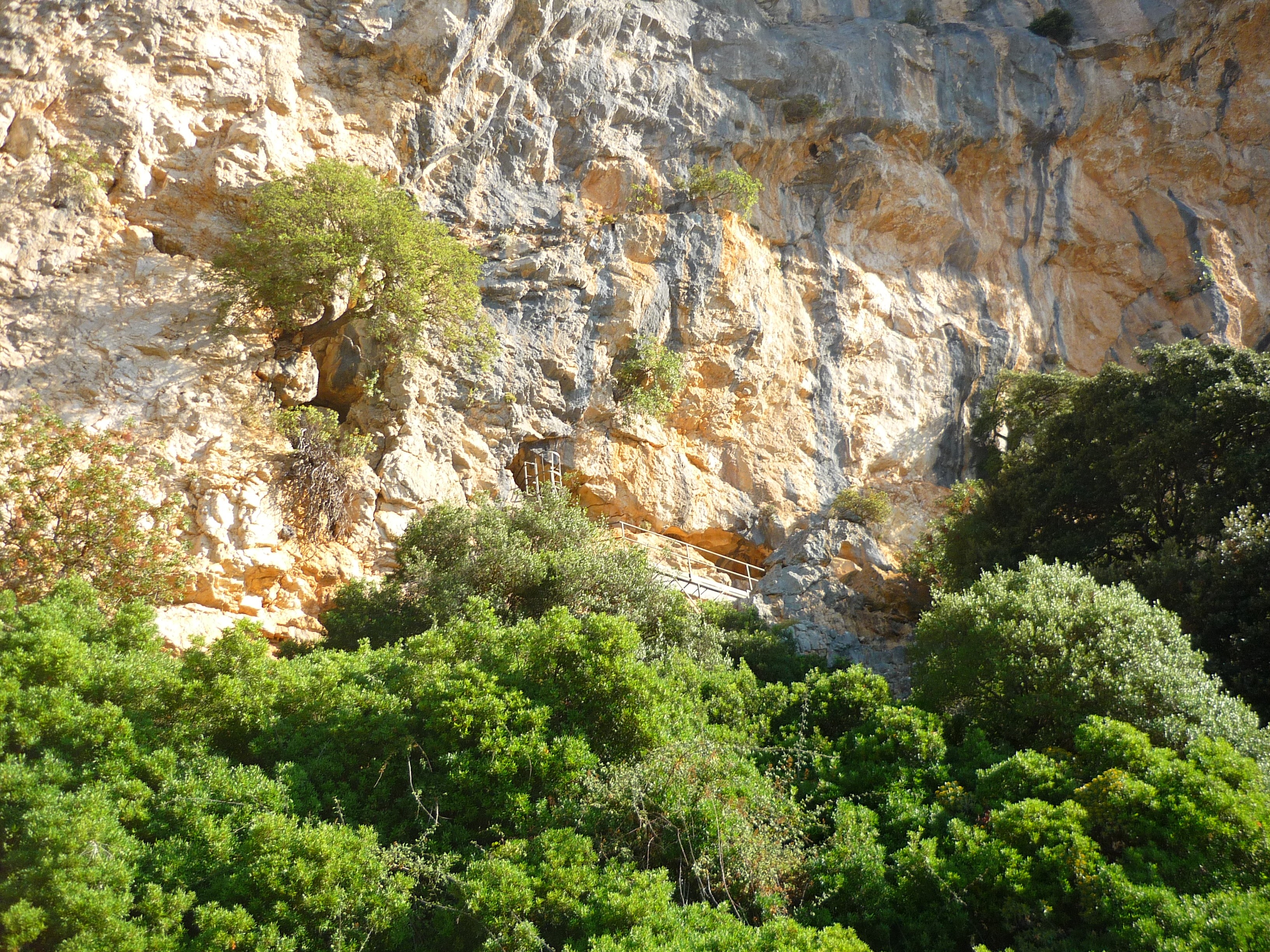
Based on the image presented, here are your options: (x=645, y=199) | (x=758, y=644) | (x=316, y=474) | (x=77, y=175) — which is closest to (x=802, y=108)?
(x=645, y=199)

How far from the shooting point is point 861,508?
21172 millimetres

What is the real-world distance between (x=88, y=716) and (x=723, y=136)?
21.7m

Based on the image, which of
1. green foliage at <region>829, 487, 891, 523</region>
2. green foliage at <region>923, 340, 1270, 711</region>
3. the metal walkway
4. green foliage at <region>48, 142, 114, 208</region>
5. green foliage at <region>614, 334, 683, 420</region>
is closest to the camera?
green foliage at <region>923, 340, 1270, 711</region>

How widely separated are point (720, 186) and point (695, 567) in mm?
10806

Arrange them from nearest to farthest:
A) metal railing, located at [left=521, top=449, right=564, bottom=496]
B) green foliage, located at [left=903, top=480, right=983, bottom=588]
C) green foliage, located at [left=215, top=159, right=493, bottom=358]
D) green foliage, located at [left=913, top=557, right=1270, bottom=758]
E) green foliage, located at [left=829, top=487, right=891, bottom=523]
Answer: green foliage, located at [left=913, top=557, right=1270, bottom=758]
green foliage, located at [left=215, top=159, right=493, bottom=358]
green foliage, located at [left=903, top=480, right=983, bottom=588]
metal railing, located at [left=521, top=449, right=564, bottom=496]
green foliage, located at [left=829, top=487, right=891, bottom=523]

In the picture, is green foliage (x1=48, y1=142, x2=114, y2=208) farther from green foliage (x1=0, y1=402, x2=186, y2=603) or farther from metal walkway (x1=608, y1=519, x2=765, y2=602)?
metal walkway (x1=608, y1=519, x2=765, y2=602)

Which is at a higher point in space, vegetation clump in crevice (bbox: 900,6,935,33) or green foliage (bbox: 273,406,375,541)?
vegetation clump in crevice (bbox: 900,6,935,33)

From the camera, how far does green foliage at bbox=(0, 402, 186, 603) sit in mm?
10516

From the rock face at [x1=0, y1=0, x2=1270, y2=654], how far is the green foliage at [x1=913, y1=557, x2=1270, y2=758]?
3838mm

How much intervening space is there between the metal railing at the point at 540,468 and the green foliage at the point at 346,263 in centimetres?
312

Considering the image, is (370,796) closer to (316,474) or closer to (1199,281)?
(316,474)

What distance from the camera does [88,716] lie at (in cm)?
831

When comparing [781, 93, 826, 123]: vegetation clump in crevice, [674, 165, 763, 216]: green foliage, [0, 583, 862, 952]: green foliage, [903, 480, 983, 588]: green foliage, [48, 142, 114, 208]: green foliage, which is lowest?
[0, 583, 862, 952]: green foliage

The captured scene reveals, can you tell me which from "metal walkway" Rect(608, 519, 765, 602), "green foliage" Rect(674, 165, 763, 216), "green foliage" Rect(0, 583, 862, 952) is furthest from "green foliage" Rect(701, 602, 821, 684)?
"green foliage" Rect(674, 165, 763, 216)
